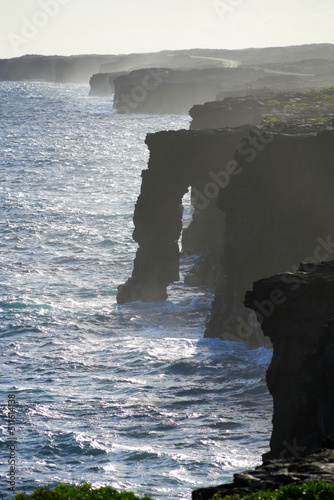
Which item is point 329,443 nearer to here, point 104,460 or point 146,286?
point 104,460

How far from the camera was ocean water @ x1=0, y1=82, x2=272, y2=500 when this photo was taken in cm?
2789

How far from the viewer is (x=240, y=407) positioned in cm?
3272

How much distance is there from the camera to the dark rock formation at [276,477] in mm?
14328

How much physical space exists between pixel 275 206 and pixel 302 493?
27.5 m

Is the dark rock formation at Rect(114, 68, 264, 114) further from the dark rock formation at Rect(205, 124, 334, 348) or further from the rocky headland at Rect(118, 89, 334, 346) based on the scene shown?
the dark rock formation at Rect(205, 124, 334, 348)

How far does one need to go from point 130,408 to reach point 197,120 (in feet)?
122

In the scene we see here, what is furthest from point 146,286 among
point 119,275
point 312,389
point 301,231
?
point 312,389

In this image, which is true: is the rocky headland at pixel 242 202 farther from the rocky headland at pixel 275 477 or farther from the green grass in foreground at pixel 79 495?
the green grass in foreground at pixel 79 495

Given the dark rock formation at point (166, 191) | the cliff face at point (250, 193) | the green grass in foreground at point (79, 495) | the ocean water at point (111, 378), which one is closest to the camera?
Result: the green grass in foreground at point (79, 495)

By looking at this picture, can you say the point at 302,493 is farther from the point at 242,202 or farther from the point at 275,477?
the point at 242,202

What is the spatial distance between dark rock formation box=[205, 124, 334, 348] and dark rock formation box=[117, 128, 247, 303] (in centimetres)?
705

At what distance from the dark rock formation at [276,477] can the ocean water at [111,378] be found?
1064 cm

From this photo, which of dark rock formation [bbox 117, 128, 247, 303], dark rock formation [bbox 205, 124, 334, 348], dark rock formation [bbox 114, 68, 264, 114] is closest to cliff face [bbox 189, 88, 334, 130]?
dark rock formation [bbox 117, 128, 247, 303]

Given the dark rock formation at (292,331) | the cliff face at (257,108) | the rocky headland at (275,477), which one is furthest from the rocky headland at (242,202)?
the rocky headland at (275,477)
